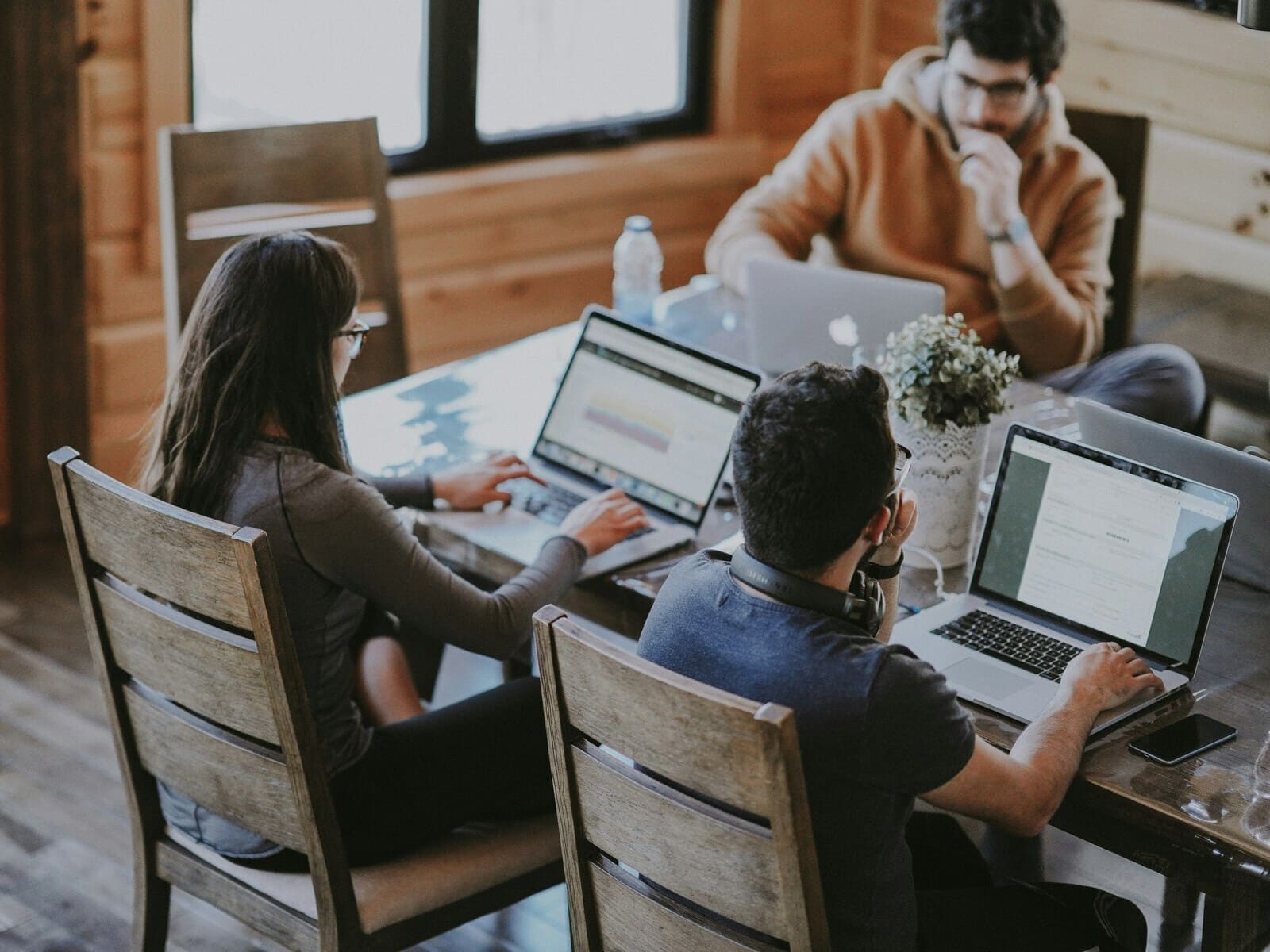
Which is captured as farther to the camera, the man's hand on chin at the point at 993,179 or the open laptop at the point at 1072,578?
the man's hand on chin at the point at 993,179

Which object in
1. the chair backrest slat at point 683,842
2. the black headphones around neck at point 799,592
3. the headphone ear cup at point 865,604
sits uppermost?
the black headphones around neck at point 799,592

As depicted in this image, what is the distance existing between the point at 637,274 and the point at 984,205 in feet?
2.14

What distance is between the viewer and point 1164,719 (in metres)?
1.74

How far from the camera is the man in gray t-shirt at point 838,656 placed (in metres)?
1.42

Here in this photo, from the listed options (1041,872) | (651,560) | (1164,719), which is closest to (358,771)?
(651,560)

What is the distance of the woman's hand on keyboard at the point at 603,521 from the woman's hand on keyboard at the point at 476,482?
0.49ft

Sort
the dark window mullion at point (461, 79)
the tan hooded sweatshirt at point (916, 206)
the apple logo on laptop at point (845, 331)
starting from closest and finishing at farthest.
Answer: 1. the apple logo on laptop at point (845, 331)
2. the tan hooded sweatshirt at point (916, 206)
3. the dark window mullion at point (461, 79)

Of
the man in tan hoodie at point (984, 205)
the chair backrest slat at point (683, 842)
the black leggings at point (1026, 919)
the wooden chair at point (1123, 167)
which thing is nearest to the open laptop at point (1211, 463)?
the black leggings at point (1026, 919)

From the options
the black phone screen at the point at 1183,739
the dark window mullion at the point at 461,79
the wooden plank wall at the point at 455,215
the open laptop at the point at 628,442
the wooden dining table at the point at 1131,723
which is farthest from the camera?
the dark window mullion at the point at 461,79

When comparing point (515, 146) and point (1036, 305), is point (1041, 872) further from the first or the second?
point (515, 146)

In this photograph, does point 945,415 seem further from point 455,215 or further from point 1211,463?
point 455,215

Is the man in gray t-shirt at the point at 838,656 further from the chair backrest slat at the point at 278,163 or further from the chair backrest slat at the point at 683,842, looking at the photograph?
the chair backrest slat at the point at 278,163

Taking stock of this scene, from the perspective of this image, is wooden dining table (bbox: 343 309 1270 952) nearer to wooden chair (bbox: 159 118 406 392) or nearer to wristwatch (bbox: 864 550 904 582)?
wristwatch (bbox: 864 550 904 582)

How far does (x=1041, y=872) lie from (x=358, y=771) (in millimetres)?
1103
